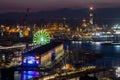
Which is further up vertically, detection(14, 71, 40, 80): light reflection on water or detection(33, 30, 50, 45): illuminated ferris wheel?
detection(33, 30, 50, 45): illuminated ferris wheel

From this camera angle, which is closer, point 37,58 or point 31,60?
point 37,58

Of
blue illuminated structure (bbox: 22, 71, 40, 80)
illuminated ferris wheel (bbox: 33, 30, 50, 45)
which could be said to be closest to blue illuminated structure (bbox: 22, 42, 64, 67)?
blue illuminated structure (bbox: 22, 71, 40, 80)

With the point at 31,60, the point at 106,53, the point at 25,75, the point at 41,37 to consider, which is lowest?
the point at 106,53

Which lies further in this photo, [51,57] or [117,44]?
[117,44]

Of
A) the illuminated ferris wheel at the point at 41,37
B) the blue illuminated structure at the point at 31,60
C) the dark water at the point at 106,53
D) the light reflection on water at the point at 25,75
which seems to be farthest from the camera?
the dark water at the point at 106,53


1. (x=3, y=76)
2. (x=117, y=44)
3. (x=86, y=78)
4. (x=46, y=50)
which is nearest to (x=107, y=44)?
(x=117, y=44)

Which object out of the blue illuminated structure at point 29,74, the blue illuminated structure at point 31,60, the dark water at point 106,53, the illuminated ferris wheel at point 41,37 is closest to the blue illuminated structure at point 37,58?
the blue illuminated structure at point 31,60

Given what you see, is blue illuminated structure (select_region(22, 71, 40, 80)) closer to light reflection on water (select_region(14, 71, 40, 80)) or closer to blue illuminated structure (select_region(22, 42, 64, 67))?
light reflection on water (select_region(14, 71, 40, 80))

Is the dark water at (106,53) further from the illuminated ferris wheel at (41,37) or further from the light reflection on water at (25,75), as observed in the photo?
the light reflection on water at (25,75)

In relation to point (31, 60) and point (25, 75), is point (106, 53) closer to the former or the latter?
point (31, 60)

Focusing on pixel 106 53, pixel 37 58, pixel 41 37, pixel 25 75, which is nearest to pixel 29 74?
pixel 25 75

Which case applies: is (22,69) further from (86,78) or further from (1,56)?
(86,78)
